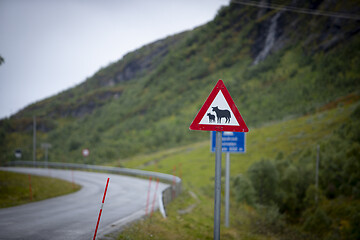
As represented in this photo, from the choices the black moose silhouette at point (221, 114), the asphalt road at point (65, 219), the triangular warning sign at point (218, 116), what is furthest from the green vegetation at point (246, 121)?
the black moose silhouette at point (221, 114)

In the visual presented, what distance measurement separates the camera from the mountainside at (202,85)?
231ft

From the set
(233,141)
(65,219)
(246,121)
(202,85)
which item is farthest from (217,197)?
(202,85)

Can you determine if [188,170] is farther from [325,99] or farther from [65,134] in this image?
[65,134]

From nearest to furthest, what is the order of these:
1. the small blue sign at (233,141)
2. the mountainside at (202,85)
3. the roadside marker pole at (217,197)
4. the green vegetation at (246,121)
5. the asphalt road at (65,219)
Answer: the roadside marker pole at (217,197) < the asphalt road at (65,219) < the small blue sign at (233,141) < the green vegetation at (246,121) < the mountainside at (202,85)

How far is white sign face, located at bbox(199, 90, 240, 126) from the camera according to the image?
15.7ft

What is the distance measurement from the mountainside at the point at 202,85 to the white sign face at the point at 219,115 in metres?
51.1

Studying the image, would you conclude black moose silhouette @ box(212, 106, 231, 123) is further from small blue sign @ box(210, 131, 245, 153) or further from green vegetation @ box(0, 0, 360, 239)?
small blue sign @ box(210, 131, 245, 153)

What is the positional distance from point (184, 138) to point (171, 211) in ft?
190

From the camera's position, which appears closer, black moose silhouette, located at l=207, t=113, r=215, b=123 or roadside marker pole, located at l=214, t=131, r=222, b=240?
roadside marker pole, located at l=214, t=131, r=222, b=240

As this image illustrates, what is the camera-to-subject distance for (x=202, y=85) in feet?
350

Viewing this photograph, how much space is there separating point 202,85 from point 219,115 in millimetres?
102850

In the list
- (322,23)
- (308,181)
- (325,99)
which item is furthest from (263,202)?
(322,23)

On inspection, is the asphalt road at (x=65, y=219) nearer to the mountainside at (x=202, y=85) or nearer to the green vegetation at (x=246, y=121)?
the green vegetation at (x=246, y=121)

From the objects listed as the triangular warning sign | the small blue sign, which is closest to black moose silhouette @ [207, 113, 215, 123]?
the triangular warning sign
